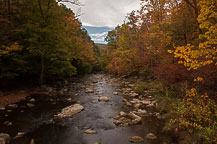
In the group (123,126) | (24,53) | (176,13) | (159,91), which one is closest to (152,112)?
(123,126)

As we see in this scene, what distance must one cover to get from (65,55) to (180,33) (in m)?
10.9

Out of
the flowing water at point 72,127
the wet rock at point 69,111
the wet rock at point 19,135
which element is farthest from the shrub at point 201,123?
the wet rock at point 19,135

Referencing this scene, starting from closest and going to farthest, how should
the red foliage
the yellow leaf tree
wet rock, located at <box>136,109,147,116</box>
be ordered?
the yellow leaf tree, the red foliage, wet rock, located at <box>136,109,147,116</box>

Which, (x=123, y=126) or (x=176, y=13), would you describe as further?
(x=176, y=13)

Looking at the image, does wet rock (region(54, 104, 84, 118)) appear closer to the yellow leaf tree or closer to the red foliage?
the red foliage

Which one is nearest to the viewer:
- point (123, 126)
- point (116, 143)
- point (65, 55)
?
point (116, 143)

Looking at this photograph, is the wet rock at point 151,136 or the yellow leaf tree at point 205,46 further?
the wet rock at point 151,136

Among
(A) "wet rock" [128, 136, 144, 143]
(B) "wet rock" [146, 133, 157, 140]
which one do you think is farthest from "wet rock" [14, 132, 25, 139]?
(B) "wet rock" [146, 133, 157, 140]

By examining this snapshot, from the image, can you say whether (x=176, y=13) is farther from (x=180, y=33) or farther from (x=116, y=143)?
(x=116, y=143)

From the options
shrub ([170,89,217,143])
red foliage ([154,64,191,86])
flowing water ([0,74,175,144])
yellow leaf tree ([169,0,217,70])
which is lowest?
flowing water ([0,74,175,144])

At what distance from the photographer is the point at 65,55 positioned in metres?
13.3

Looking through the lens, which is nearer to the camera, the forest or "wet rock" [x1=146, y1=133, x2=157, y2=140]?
"wet rock" [x1=146, y1=133, x2=157, y2=140]

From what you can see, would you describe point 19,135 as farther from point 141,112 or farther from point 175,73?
point 175,73

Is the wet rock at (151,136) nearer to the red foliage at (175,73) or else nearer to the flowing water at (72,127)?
the flowing water at (72,127)
